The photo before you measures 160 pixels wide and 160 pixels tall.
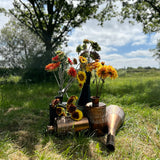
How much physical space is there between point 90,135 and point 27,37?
28.6ft

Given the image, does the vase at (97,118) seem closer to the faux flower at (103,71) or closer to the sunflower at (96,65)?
the faux flower at (103,71)

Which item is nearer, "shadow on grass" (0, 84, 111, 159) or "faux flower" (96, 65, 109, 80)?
"shadow on grass" (0, 84, 111, 159)

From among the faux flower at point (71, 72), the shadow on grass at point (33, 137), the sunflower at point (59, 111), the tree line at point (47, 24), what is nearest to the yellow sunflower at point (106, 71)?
the faux flower at point (71, 72)

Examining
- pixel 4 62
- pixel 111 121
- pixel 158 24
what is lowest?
pixel 111 121

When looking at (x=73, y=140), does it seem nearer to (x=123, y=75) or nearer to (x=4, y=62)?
(x=4, y=62)

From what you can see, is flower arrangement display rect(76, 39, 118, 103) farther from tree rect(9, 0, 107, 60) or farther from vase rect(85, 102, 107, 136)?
tree rect(9, 0, 107, 60)

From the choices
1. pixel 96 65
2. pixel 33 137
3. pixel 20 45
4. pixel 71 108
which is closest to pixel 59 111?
pixel 71 108

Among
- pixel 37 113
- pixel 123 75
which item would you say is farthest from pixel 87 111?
pixel 123 75

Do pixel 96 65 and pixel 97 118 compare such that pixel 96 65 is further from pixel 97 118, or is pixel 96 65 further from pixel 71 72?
pixel 97 118

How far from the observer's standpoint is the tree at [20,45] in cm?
832

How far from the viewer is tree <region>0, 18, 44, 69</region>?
8320 millimetres

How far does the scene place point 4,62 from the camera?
8.37 meters

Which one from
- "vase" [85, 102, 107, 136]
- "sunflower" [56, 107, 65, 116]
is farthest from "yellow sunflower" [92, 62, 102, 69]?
"sunflower" [56, 107, 65, 116]

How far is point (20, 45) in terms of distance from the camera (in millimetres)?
8969
